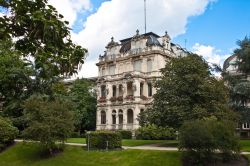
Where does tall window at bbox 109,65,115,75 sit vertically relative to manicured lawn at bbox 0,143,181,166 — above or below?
above

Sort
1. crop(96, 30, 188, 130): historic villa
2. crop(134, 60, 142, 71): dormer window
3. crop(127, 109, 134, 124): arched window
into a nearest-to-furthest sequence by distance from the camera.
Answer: crop(96, 30, 188, 130): historic villa < crop(127, 109, 134, 124): arched window < crop(134, 60, 142, 71): dormer window

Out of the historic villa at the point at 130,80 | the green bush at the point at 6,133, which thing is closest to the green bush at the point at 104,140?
the green bush at the point at 6,133

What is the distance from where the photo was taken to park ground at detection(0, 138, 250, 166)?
1103 inches

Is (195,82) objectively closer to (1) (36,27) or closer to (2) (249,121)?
(2) (249,121)

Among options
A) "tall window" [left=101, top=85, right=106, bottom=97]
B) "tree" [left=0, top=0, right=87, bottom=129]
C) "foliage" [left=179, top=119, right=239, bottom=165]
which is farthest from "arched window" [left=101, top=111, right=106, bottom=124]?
"tree" [left=0, top=0, right=87, bottom=129]

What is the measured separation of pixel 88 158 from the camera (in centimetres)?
3116

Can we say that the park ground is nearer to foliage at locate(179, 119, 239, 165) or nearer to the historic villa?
foliage at locate(179, 119, 239, 165)

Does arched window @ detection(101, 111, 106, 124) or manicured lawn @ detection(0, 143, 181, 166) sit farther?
arched window @ detection(101, 111, 106, 124)

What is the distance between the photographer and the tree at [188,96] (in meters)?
32.9

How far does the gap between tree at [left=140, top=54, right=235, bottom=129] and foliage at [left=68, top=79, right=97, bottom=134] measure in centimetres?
2737

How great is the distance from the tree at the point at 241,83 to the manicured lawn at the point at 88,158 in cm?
918

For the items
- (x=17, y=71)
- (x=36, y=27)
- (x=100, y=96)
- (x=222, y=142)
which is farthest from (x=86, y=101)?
(x=36, y=27)

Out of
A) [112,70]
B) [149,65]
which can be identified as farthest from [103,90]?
[149,65]

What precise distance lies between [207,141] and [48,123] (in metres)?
14.1
